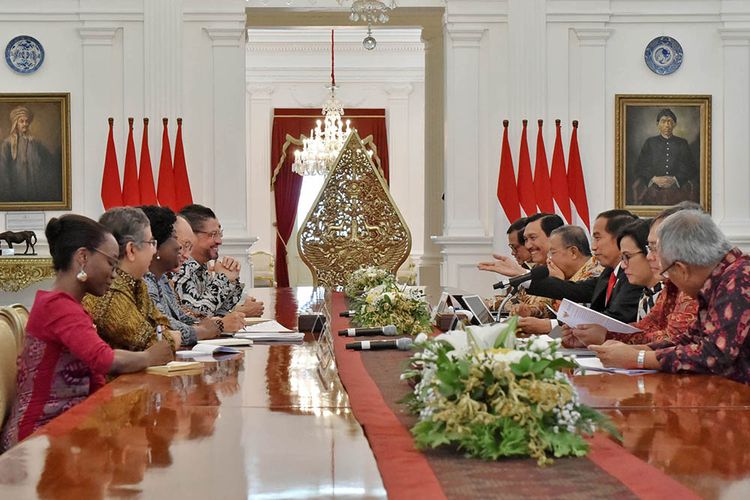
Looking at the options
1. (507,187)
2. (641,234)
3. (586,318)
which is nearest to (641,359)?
(586,318)

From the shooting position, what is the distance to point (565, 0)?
33.7 ft

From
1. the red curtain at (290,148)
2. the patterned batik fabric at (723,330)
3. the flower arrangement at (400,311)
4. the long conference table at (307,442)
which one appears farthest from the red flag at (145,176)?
the patterned batik fabric at (723,330)

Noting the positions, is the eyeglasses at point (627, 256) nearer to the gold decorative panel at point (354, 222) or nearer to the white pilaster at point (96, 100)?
the gold decorative panel at point (354, 222)

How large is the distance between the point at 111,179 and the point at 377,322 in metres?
6.02

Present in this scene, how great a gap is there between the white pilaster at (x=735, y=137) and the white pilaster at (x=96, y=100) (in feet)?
19.3

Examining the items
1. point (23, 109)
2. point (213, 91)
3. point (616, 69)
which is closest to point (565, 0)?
point (616, 69)

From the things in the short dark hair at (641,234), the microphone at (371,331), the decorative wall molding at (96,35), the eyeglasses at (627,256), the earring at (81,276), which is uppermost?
the decorative wall molding at (96,35)

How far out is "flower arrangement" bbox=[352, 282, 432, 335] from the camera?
4.29 meters

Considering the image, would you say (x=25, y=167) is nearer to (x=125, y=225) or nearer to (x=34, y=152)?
(x=34, y=152)

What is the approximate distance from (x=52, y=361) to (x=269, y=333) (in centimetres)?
155

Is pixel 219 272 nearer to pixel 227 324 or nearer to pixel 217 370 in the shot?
pixel 227 324

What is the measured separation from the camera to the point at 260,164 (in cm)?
1623

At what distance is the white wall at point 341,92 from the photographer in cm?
1611

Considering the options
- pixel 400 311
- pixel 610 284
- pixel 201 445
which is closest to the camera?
pixel 201 445
